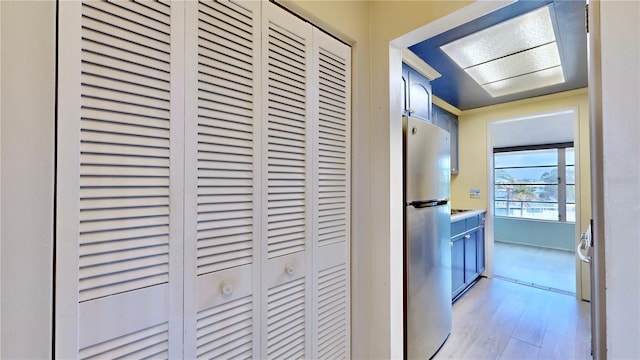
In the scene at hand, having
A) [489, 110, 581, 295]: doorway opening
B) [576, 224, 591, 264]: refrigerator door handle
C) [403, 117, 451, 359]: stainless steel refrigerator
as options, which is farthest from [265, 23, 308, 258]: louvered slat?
[489, 110, 581, 295]: doorway opening

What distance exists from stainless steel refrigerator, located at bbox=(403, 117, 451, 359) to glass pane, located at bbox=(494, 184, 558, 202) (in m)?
4.12

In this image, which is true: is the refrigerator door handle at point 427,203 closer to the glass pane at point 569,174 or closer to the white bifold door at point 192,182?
the white bifold door at point 192,182

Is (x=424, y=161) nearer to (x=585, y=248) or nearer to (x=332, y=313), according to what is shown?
(x=585, y=248)

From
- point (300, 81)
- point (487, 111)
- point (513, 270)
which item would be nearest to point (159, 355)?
point (300, 81)

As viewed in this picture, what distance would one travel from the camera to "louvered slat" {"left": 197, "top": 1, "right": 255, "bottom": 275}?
83cm

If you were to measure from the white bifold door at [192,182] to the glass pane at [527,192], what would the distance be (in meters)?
5.38

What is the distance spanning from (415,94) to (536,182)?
479 centimetres

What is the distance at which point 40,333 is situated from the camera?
58cm

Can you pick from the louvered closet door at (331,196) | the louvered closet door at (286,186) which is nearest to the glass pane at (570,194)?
the louvered closet door at (331,196)

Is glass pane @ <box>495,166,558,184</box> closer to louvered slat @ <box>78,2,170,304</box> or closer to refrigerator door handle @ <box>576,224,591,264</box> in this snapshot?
refrigerator door handle @ <box>576,224,591,264</box>

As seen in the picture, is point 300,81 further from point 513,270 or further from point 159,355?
point 513,270

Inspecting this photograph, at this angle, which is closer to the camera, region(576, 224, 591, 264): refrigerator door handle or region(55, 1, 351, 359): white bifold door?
region(55, 1, 351, 359): white bifold door

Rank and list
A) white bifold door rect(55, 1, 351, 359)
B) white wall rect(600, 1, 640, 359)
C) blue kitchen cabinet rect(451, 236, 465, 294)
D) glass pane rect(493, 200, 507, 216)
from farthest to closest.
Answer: glass pane rect(493, 200, 507, 216)
blue kitchen cabinet rect(451, 236, 465, 294)
white bifold door rect(55, 1, 351, 359)
white wall rect(600, 1, 640, 359)

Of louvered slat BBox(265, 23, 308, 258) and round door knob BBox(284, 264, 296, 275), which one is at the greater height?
louvered slat BBox(265, 23, 308, 258)
